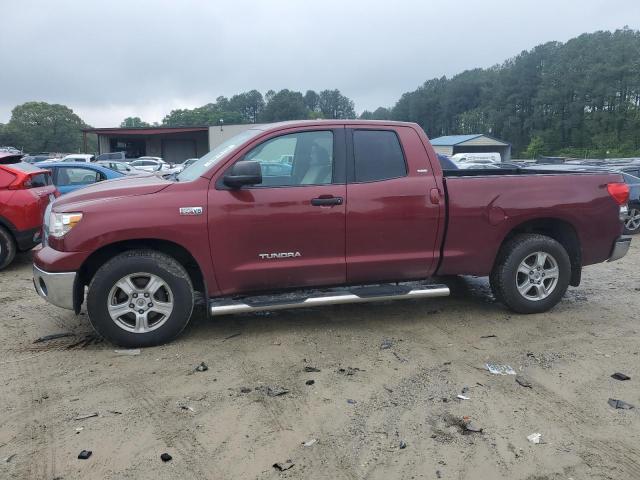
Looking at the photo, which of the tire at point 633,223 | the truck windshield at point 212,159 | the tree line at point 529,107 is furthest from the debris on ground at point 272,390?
the tree line at point 529,107

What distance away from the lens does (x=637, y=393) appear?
372 cm

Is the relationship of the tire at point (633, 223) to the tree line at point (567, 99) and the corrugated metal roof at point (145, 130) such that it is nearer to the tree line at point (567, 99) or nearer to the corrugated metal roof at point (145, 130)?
the corrugated metal roof at point (145, 130)

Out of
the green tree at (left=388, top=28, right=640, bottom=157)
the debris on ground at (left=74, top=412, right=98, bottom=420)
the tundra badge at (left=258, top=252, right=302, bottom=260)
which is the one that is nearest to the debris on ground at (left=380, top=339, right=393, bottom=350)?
the tundra badge at (left=258, top=252, right=302, bottom=260)

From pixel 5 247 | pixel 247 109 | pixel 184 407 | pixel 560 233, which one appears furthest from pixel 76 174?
pixel 247 109

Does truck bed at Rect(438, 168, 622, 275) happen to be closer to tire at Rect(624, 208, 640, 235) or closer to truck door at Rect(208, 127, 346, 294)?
truck door at Rect(208, 127, 346, 294)

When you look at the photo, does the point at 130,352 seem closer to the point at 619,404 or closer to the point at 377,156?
the point at 377,156

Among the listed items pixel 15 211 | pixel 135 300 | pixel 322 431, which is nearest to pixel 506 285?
pixel 322 431

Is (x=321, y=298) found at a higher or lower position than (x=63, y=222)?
lower

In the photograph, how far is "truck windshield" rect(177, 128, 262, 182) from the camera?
4754 mm

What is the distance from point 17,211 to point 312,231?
5.01 meters

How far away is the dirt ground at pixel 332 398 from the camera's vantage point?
2906 mm

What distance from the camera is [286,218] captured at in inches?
181

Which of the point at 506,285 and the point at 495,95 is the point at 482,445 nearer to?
the point at 506,285

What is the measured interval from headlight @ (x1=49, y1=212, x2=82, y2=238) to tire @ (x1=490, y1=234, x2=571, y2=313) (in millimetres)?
3874
